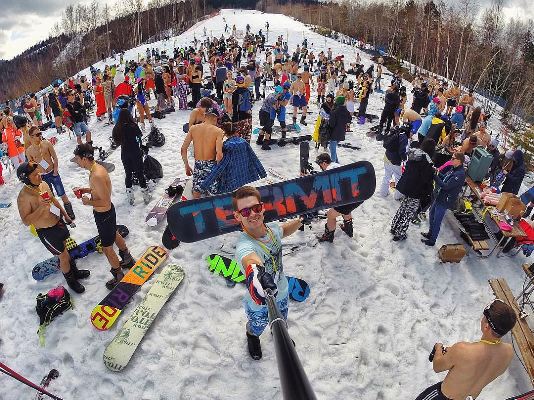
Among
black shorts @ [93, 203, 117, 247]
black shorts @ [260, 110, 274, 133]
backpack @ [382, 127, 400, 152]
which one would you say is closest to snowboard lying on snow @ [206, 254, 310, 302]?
black shorts @ [93, 203, 117, 247]

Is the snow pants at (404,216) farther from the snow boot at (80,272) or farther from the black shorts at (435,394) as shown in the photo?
the snow boot at (80,272)

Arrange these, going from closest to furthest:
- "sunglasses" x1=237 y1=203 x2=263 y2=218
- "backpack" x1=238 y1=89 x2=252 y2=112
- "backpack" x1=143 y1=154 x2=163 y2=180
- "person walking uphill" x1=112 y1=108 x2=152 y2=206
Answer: "sunglasses" x1=237 y1=203 x2=263 y2=218 < "person walking uphill" x1=112 y1=108 x2=152 y2=206 < "backpack" x1=143 y1=154 x2=163 y2=180 < "backpack" x1=238 y1=89 x2=252 y2=112

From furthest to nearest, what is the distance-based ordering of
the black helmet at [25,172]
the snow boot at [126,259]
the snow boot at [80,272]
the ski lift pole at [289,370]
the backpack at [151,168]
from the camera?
1. the backpack at [151,168]
2. the snow boot at [126,259]
3. the snow boot at [80,272]
4. the black helmet at [25,172]
5. the ski lift pole at [289,370]

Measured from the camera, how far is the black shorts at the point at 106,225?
4.73 m

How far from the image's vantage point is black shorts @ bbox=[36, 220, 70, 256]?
4.70 metres

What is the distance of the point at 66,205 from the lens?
6.83 m

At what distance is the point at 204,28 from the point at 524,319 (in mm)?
49360

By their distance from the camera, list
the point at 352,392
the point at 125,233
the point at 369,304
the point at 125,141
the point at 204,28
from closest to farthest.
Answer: the point at 352,392 < the point at 369,304 < the point at 125,233 < the point at 125,141 < the point at 204,28

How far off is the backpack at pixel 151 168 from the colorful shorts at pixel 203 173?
205 centimetres

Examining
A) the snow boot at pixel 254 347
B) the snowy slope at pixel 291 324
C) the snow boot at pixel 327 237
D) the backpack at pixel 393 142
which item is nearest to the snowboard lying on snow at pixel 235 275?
the snowy slope at pixel 291 324

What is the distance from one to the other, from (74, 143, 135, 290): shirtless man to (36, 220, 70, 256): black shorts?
19.9 inches

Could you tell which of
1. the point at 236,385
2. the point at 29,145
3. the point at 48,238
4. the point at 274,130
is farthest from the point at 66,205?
the point at 274,130

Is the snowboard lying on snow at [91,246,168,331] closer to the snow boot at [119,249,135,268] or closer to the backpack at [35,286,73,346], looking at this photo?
the snow boot at [119,249,135,268]

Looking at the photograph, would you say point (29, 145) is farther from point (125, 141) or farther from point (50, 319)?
point (50, 319)
